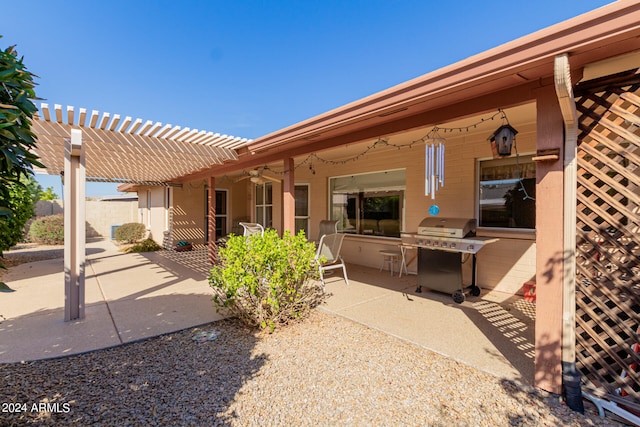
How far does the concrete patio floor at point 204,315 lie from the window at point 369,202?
4.17 ft

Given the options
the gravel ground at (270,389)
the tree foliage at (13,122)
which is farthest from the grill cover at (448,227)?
the tree foliage at (13,122)

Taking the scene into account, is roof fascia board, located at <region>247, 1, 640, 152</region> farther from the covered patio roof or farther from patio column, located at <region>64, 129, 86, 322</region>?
patio column, located at <region>64, 129, 86, 322</region>

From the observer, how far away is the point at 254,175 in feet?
23.7

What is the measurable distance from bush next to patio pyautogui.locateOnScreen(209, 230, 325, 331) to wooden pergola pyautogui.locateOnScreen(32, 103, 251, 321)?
1.74 meters

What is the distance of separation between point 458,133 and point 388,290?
2.97 meters

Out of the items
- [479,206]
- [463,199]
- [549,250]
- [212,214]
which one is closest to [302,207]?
[212,214]

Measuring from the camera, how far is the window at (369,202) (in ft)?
21.7

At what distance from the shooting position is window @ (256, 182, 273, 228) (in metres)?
10.2

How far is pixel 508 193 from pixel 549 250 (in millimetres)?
3024

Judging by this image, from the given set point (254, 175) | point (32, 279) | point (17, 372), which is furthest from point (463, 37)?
point (32, 279)

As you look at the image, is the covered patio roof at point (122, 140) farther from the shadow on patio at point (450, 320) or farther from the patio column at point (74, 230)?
the shadow on patio at point (450, 320)

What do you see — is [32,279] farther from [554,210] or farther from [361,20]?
[361,20]

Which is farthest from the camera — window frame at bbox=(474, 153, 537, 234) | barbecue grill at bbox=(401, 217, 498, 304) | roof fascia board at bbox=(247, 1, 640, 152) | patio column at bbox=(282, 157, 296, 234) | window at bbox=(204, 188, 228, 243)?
window at bbox=(204, 188, 228, 243)

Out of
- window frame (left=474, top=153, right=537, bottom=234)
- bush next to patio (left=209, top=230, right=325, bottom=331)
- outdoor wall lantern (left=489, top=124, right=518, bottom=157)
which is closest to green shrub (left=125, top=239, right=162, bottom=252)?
bush next to patio (left=209, top=230, right=325, bottom=331)
